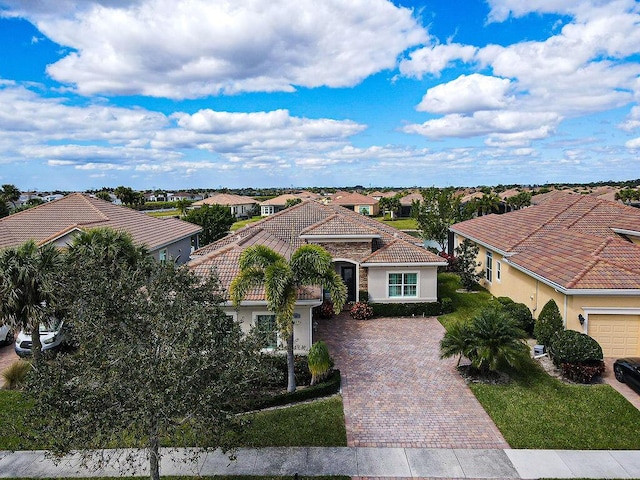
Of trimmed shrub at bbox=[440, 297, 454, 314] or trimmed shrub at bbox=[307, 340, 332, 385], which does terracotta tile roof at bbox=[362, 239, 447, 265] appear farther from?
trimmed shrub at bbox=[307, 340, 332, 385]

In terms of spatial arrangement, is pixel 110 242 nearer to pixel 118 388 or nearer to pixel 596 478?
pixel 118 388

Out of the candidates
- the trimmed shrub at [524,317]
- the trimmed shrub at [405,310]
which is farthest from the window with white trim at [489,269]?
the trimmed shrub at [524,317]

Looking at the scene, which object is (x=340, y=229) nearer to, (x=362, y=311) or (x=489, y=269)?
(x=362, y=311)

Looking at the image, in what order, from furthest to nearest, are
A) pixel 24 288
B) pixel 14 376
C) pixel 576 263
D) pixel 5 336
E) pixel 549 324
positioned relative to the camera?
pixel 5 336 < pixel 576 263 < pixel 549 324 < pixel 14 376 < pixel 24 288

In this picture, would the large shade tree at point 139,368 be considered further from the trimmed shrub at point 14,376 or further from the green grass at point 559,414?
the trimmed shrub at point 14,376

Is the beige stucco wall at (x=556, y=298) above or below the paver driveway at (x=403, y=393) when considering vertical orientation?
above

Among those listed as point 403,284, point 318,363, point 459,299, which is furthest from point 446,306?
point 318,363

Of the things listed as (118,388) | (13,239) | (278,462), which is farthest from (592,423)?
(13,239)

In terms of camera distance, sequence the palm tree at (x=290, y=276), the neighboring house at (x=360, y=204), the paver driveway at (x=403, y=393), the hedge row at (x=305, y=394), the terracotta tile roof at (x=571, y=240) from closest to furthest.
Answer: the paver driveway at (x=403, y=393), the hedge row at (x=305, y=394), the palm tree at (x=290, y=276), the terracotta tile roof at (x=571, y=240), the neighboring house at (x=360, y=204)
